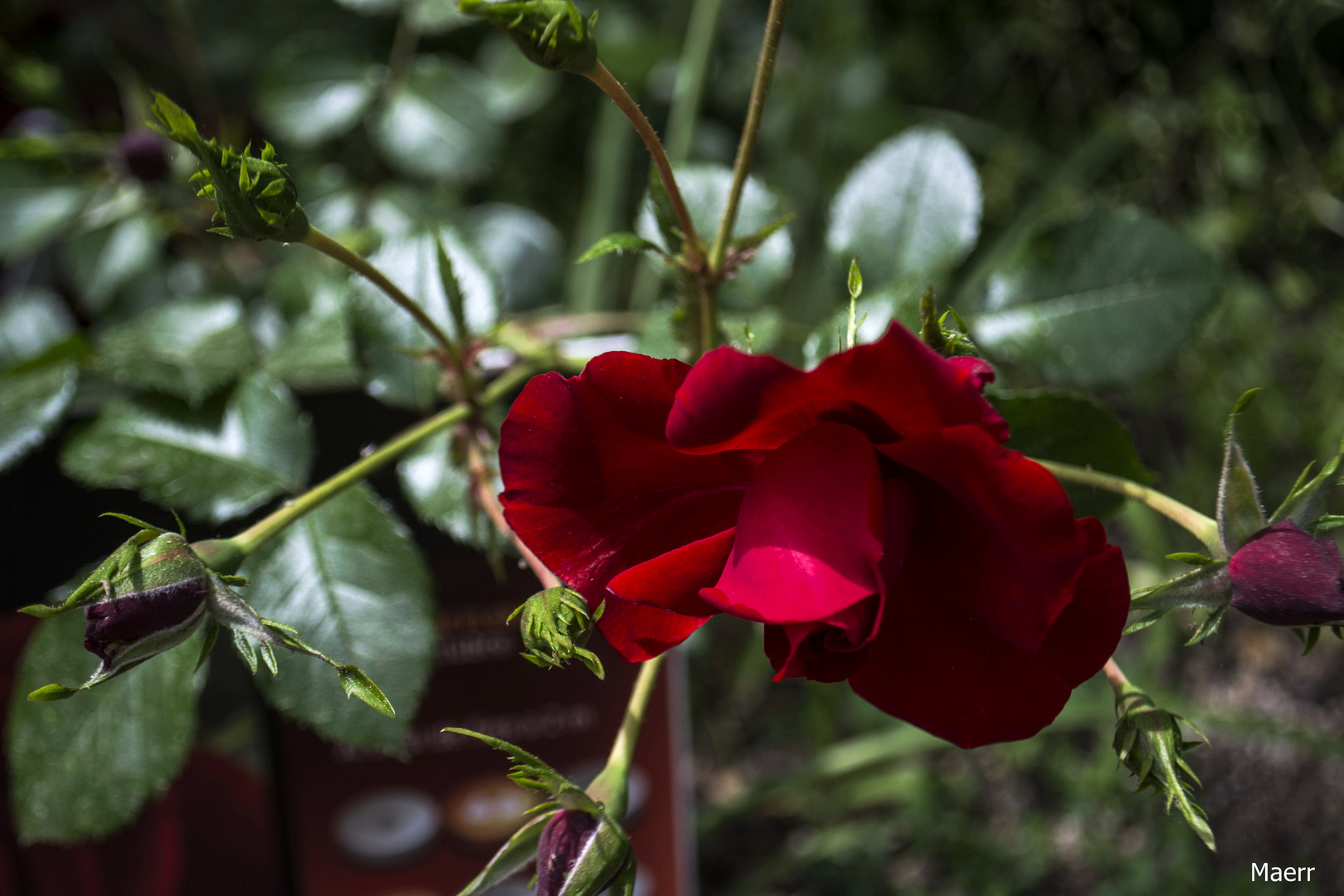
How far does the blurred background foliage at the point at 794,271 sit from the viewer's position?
365 mm

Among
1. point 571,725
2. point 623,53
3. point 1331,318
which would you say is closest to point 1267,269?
point 1331,318

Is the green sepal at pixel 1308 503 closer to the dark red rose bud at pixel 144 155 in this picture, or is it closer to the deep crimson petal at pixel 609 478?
the deep crimson petal at pixel 609 478

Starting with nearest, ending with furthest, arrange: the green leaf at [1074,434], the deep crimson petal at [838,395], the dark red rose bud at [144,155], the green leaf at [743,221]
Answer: the deep crimson petal at [838,395] < the green leaf at [1074,434] < the green leaf at [743,221] < the dark red rose bud at [144,155]

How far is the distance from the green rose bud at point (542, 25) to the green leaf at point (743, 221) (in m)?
0.18

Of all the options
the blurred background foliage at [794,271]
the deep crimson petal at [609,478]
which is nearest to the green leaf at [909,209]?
the blurred background foliage at [794,271]

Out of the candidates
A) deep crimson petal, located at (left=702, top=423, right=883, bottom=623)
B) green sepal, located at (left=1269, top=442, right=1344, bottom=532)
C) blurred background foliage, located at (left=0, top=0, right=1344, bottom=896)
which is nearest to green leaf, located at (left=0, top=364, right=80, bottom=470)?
blurred background foliage, located at (left=0, top=0, right=1344, bottom=896)

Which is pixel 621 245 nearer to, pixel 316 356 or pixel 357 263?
pixel 357 263

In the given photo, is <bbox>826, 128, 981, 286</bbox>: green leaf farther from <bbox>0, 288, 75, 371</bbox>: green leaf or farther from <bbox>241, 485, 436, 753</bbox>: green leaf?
<bbox>0, 288, 75, 371</bbox>: green leaf

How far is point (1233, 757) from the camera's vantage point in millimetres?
694

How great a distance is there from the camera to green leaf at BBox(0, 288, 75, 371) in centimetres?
55

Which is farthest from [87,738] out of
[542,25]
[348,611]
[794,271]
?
[794,271]

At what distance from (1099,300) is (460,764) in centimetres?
39

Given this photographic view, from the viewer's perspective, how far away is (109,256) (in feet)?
1.76

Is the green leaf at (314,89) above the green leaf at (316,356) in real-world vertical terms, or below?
above
